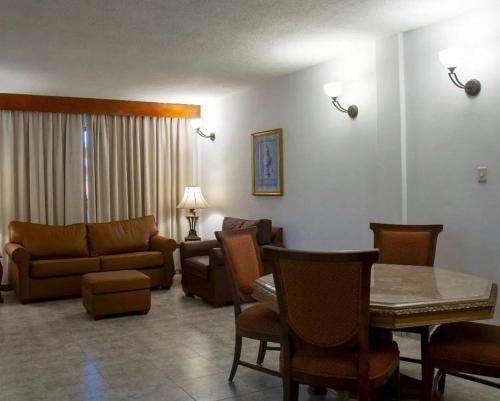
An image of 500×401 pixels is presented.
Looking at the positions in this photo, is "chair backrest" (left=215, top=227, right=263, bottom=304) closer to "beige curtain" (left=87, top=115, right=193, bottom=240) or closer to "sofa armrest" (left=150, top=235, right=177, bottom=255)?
"sofa armrest" (left=150, top=235, right=177, bottom=255)

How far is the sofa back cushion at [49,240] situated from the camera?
19.7 feet

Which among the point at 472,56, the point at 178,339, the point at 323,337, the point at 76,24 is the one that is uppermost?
the point at 76,24

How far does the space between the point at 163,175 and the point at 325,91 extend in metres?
3.23

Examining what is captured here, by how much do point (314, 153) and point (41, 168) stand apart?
139 inches

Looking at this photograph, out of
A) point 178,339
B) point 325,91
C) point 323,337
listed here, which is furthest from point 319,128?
point 323,337

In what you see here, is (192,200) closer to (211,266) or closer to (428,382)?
(211,266)

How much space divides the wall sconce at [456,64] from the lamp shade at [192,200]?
4.04 m

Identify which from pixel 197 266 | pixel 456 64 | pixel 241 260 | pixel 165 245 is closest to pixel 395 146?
pixel 456 64

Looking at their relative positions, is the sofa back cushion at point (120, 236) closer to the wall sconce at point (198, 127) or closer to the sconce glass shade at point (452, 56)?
the wall sconce at point (198, 127)

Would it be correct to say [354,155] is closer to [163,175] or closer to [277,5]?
[277,5]

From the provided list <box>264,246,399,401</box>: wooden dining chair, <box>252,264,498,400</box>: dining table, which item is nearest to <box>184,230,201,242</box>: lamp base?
<box>252,264,498,400</box>: dining table

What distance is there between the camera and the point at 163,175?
7395 millimetres

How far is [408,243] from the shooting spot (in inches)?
141

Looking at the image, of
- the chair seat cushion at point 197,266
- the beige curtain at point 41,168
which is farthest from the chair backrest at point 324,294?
the beige curtain at point 41,168
